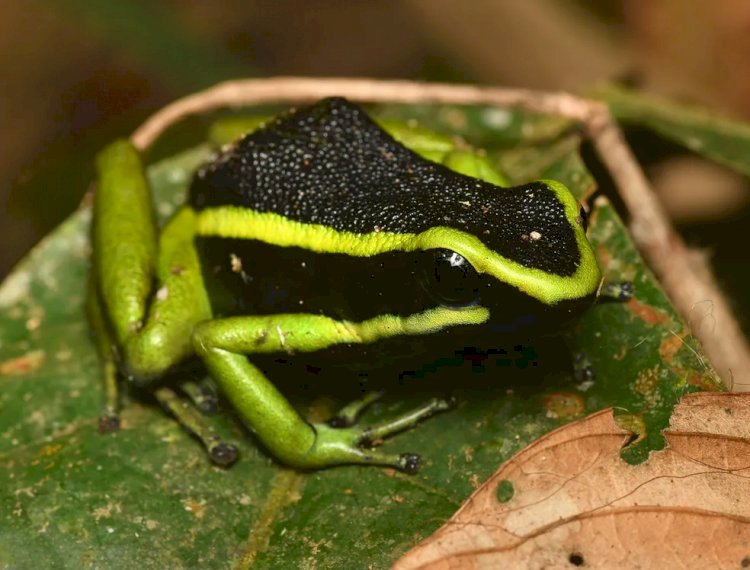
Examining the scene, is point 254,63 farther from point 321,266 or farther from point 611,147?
point 321,266

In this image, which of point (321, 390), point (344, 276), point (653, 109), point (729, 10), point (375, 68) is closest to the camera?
point (344, 276)

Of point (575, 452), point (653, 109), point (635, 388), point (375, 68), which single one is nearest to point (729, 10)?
point (653, 109)

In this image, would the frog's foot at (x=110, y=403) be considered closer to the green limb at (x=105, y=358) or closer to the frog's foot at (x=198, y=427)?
the green limb at (x=105, y=358)

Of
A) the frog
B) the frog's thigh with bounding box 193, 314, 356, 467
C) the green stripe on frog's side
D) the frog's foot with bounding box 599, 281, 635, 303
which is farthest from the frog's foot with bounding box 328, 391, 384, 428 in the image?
the frog's foot with bounding box 599, 281, 635, 303

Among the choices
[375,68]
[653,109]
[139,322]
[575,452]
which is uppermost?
[653,109]

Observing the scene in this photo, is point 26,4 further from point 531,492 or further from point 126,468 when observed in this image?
point 531,492

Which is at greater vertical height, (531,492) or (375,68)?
(531,492)
